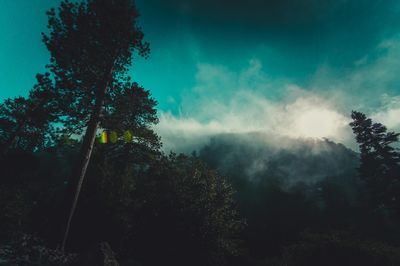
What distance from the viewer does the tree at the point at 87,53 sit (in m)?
12.0

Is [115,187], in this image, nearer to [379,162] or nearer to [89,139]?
[89,139]

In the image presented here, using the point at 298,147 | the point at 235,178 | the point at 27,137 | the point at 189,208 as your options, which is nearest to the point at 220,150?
the point at 298,147

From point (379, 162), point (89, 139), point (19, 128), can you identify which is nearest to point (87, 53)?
point (89, 139)

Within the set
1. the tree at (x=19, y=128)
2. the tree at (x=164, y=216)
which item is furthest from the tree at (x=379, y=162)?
the tree at (x=19, y=128)

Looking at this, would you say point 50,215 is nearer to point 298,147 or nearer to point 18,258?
point 18,258

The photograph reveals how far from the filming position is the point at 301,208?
Answer: 157ft

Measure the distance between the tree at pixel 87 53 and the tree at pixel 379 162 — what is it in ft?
94.8

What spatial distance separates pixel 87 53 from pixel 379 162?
103 ft

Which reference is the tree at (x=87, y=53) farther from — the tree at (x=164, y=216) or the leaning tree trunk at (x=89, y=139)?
the tree at (x=164, y=216)

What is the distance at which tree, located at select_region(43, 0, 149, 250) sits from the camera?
11961mm

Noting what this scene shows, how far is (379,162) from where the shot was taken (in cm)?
2744

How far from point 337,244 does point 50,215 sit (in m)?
17.2

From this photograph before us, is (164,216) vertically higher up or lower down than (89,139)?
lower down

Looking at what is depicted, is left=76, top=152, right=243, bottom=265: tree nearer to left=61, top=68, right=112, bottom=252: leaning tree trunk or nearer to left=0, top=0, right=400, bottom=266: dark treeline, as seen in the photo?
left=0, top=0, right=400, bottom=266: dark treeline
